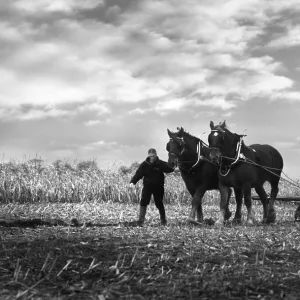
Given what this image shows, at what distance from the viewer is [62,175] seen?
23062 millimetres

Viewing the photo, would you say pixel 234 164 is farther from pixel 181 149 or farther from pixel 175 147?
pixel 175 147

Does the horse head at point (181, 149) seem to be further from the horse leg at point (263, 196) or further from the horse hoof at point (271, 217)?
the horse hoof at point (271, 217)

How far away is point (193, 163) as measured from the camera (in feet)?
39.8

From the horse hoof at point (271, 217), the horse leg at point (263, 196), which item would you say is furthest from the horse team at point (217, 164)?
the horse hoof at point (271, 217)

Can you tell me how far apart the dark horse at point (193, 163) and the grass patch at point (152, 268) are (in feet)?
10.4

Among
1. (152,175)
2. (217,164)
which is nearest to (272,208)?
(217,164)

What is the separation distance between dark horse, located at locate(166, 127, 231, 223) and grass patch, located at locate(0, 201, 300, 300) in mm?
3162

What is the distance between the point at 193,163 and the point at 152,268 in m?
6.60

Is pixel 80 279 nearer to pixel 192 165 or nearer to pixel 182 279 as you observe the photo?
pixel 182 279

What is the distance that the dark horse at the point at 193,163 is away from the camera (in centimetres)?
1203

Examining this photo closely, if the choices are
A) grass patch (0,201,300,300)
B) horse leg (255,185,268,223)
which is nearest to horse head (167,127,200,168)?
horse leg (255,185,268,223)

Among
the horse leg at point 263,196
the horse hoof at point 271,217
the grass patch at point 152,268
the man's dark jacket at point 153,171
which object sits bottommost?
the grass patch at point 152,268

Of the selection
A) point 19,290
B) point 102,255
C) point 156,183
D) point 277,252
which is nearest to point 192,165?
point 156,183

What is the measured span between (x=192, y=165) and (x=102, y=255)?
19.7 feet
